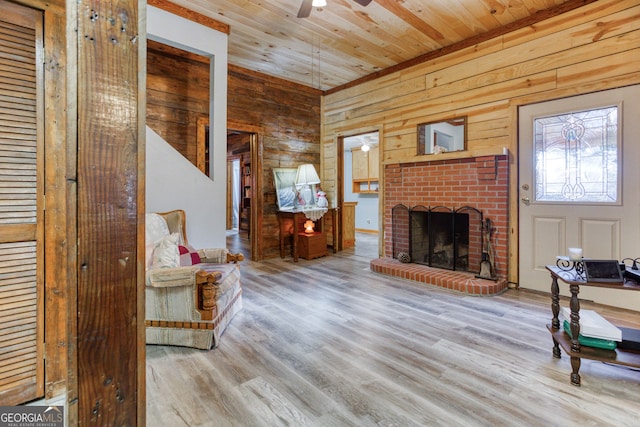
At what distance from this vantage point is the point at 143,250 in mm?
885

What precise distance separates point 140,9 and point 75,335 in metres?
0.88

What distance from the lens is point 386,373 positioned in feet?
6.04

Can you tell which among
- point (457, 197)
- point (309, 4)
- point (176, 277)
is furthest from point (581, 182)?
point (176, 277)

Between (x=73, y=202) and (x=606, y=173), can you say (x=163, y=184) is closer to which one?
(x=73, y=202)

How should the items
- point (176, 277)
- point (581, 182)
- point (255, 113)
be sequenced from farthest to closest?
point (255, 113) → point (581, 182) → point (176, 277)

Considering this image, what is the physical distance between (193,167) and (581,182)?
390 cm

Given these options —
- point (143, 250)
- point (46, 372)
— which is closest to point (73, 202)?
point (143, 250)

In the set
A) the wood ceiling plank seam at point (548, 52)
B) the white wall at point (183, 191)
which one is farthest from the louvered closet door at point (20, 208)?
the wood ceiling plank seam at point (548, 52)

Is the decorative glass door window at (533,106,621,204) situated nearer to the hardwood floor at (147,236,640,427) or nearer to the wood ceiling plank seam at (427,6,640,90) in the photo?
the wood ceiling plank seam at (427,6,640,90)

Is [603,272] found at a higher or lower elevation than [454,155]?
lower

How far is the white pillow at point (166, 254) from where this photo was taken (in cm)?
221

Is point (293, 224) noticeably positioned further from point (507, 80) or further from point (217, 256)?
point (507, 80)

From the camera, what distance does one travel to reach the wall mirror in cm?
395

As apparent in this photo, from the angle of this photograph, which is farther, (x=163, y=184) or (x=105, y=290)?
(x=163, y=184)
